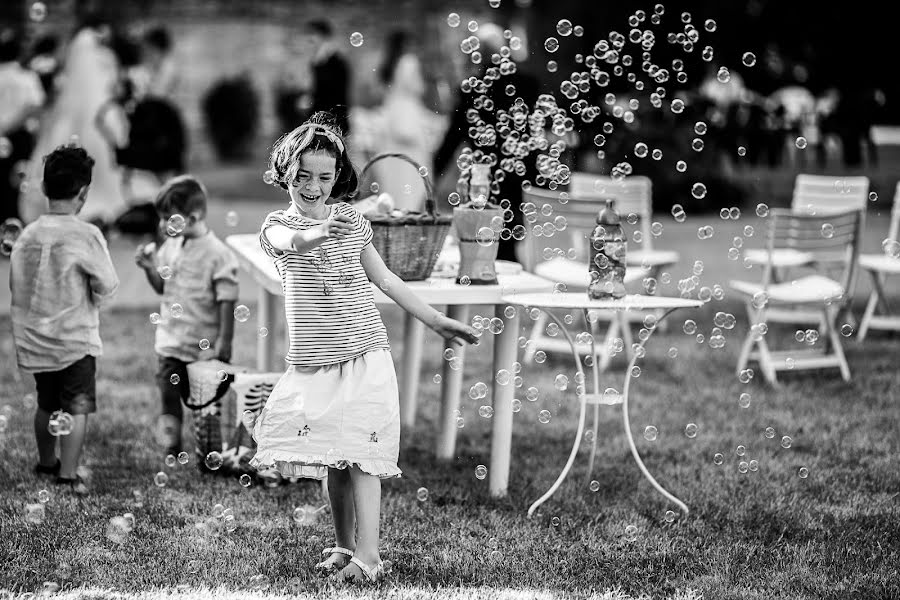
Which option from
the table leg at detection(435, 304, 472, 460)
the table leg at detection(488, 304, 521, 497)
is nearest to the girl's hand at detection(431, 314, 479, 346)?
the table leg at detection(488, 304, 521, 497)

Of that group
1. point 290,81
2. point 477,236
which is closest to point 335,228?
point 477,236

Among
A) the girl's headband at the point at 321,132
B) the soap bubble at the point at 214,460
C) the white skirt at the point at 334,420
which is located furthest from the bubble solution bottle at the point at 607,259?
the soap bubble at the point at 214,460

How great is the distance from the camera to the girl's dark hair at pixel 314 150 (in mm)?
3752

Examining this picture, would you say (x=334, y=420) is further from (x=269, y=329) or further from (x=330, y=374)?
Answer: (x=269, y=329)

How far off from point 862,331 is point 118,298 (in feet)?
17.9

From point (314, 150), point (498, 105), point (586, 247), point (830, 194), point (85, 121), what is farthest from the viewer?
point (85, 121)

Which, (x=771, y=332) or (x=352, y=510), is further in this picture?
(x=771, y=332)

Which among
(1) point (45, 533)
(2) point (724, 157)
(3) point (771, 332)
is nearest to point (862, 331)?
(3) point (771, 332)

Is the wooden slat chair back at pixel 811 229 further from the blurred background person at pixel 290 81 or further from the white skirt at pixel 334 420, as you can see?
the blurred background person at pixel 290 81

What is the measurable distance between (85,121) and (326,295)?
8720 mm

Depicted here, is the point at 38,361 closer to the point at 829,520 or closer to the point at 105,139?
the point at 829,520

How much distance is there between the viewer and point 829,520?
4672 mm

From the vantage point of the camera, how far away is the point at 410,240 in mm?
4641

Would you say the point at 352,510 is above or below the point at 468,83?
below
